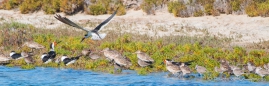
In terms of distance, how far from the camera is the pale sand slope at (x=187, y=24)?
67.3 feet

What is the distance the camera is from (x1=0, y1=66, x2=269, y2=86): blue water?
1414 cm

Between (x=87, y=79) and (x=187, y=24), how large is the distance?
8.73m

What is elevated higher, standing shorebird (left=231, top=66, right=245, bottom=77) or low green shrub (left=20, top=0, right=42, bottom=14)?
low green shrub (left=20, top=0, right=42, bottom=14)

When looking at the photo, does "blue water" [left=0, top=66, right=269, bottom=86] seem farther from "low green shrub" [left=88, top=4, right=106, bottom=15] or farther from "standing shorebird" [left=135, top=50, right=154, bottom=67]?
"low green shrub" [left=88, top=4, right=106, bottom=15]

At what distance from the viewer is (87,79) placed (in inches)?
589

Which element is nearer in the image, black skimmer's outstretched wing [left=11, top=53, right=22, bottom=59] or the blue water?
the blue water

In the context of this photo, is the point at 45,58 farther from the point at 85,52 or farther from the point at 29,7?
the point at 29,7

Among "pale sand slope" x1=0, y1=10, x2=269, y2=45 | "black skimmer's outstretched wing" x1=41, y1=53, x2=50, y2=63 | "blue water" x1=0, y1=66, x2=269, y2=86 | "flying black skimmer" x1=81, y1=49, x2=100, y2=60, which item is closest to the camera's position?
"blue water" x1=0, y1=66, x2=269, y2=86

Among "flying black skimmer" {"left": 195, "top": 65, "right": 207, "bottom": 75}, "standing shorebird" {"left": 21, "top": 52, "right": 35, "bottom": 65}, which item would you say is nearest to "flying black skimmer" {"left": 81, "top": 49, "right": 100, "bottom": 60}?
"standing shorebird" {"left": 21, "top": 52, "right": 35, "bottom": 65}

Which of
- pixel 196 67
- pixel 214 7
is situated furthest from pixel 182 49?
pixel 214 7

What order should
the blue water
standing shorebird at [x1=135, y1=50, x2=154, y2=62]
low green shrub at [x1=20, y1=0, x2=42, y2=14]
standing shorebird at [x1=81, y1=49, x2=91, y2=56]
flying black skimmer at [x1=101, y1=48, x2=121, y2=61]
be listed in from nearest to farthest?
the blue water → standing shorebird at [x1=135, y1=50, x2=154, y2=62] → flying black skimmer at [x1=101, y1=48, x2=121, y2=61] → standing shorebird at [x1=81, y1=49, x2=91, y2=56] → low green shrub at [x1=20, y1=0, x2=42, y2=14]

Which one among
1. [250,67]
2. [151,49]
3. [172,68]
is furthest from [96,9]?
[250,67]

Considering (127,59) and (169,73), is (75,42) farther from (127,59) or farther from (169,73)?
(169,73)

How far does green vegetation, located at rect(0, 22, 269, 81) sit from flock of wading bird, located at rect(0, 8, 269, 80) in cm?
17
